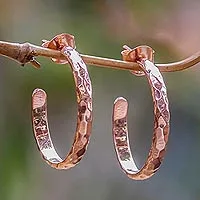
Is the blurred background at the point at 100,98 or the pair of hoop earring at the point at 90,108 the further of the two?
the blurred background at the point at 100,98

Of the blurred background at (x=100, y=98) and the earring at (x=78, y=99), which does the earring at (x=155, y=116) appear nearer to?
the earring at (x=78, y=99)

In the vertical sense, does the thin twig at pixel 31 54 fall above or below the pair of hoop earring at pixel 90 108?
above

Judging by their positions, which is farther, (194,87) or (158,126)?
(194,87)

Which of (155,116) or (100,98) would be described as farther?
(100,98)

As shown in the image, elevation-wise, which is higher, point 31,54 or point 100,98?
point 100,98

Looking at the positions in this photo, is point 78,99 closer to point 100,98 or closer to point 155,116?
point 155,116

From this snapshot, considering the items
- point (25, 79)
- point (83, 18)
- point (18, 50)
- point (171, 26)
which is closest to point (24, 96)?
point (25, 79)

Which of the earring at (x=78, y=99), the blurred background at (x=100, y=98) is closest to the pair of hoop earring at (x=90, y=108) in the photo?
the earring at (x=78, y=99)

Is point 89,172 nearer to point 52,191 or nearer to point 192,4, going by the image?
point 52,191

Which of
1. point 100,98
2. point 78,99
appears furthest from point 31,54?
point 100,98
